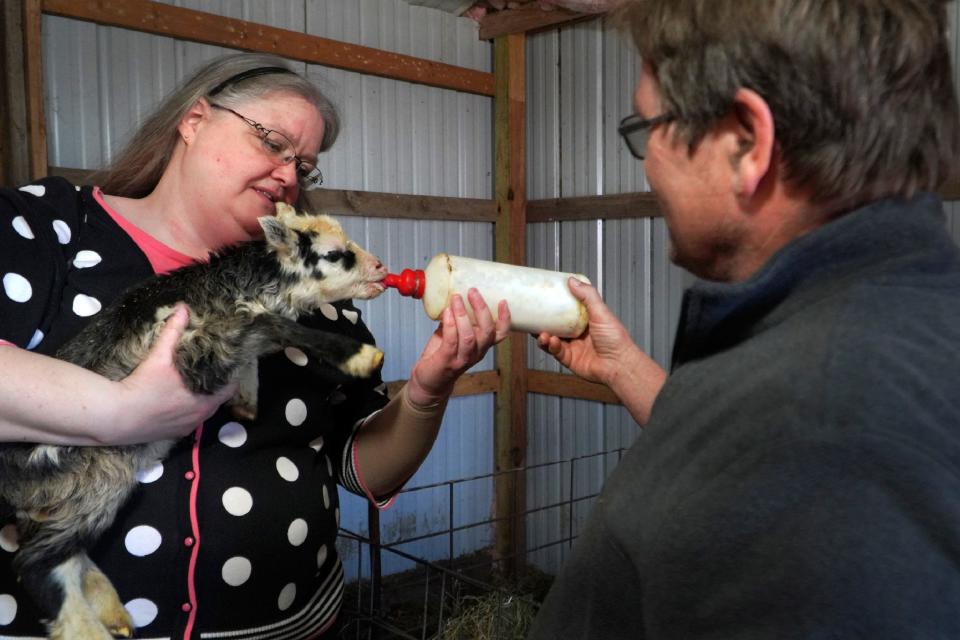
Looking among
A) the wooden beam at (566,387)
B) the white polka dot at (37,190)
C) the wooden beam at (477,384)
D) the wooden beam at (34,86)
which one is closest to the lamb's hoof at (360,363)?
the white polka dot at (37,190)

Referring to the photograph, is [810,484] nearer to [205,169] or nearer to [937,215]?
[937,215]

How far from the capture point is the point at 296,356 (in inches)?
77.8

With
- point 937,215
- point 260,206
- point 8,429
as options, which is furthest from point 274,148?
point 937,215

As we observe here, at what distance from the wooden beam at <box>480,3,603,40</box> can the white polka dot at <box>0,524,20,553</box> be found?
508 centimetres

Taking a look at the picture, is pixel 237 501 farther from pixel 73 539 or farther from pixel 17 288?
pixel 17 288

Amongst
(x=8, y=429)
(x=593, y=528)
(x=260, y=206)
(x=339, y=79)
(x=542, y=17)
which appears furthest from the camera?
(x=542, y=17)

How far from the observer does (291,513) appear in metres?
1.78

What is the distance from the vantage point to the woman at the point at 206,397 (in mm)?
1507

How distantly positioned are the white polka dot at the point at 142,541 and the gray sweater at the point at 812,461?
1.05 meters

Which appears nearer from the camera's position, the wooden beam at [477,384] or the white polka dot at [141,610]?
the white polka dot at [141,610]

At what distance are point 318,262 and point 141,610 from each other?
894 millimetres

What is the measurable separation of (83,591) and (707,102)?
4.89 ft

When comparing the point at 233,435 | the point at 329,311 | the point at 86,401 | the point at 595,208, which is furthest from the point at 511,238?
the point at 86,401

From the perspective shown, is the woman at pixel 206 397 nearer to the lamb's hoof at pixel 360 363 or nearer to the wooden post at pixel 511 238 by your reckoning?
the lamb's hoof at pixel 360 363
